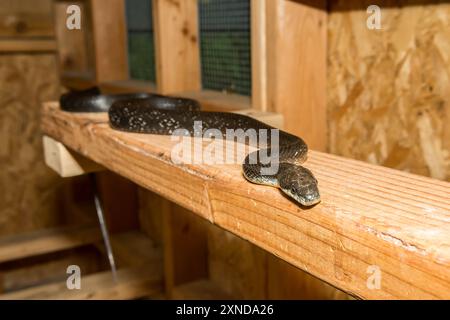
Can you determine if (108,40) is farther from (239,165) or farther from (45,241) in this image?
(239,165)

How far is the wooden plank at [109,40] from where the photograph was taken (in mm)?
2607

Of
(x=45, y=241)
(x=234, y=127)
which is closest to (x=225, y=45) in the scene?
(x=234, y=127)

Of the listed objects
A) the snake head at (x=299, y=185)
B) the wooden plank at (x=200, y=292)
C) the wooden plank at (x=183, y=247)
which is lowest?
the wooden plank at (x=200, y=292)

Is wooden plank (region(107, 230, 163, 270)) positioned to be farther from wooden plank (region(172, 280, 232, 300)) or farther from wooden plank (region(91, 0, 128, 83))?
wooden plank (region(91, 0, 128, 83))

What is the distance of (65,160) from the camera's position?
5.52 ft

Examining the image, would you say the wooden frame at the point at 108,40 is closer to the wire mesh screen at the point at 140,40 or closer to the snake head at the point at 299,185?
the wire mesh screen at the point at 140,40

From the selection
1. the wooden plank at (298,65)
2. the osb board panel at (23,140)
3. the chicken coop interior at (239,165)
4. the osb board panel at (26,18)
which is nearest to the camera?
the chicken coop interior at (239,165)

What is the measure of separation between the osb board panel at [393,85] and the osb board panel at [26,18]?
220 centimetres

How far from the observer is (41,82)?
126 inches

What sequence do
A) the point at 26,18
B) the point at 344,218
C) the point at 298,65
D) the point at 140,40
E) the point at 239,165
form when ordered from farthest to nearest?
1. the point at 26,18
2. the point at 140,40
3. the point at 298,65
4. the point at 239,165
5. the point at 344,218

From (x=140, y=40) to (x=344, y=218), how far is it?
2093 mm

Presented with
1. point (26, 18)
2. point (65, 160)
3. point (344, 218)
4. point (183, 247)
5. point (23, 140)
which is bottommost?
point (183, 247)

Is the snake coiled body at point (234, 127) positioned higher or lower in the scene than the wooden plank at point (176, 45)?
lower

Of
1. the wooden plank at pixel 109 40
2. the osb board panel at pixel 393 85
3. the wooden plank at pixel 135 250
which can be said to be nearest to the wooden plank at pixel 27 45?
the wooden plank at pixel 109 40
